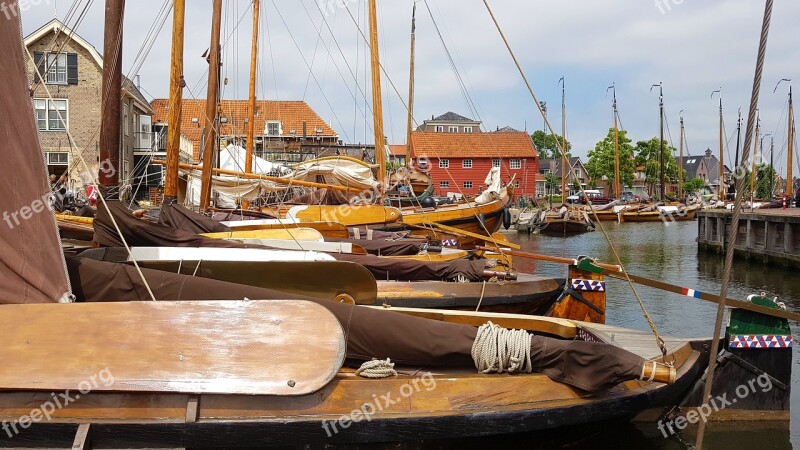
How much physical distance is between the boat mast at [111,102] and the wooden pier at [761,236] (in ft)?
67.6

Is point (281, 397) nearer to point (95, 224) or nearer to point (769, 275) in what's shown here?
point (95, 224)

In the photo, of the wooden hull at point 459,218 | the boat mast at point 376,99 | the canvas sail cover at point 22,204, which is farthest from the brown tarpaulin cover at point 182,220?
the boat mast at point 376,99

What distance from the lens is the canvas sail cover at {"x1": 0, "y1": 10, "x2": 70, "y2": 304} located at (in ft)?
17.4

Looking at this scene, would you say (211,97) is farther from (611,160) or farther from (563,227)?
(611,160)

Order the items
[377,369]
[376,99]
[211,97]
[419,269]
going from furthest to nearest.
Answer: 1. [376,99]
2. [211,97]
3. [419,269]
4. [377,369]

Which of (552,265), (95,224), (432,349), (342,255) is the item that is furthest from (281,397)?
(552,265)

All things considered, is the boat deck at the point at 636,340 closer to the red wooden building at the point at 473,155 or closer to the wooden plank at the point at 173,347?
the wooden plank at the point at 173,347

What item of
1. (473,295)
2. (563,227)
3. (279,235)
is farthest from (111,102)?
(563,227)

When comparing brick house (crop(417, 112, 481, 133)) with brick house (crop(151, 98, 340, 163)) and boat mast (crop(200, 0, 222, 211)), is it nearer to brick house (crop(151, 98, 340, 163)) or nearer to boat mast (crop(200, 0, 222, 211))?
brick house (crop(151, 98, 340, 163))

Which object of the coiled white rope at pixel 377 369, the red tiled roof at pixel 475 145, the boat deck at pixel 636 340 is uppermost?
the red tiled roof at pixel 475 145

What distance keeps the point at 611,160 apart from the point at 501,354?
76258 mm

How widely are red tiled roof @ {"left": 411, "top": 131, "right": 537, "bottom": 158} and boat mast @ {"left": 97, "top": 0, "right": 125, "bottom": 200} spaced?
57417 mm

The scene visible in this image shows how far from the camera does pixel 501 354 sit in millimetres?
5574

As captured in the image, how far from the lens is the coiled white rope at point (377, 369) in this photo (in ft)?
17.6
